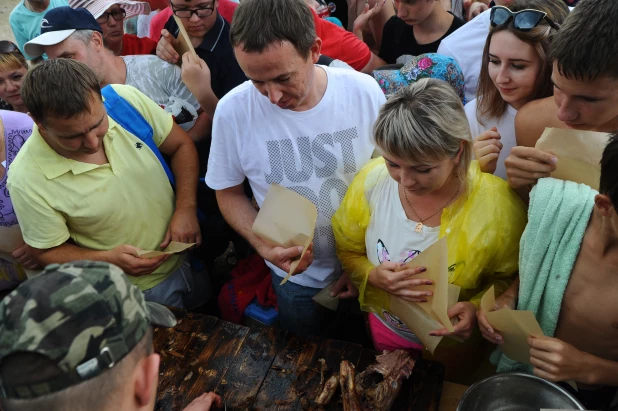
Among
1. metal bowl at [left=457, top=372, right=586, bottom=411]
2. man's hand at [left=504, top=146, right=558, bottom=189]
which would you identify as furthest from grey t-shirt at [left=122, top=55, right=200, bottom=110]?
metal bowl at [left=457, top=372, right=586, bottom=411]

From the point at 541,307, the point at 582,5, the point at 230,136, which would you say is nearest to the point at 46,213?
the point at 230,136

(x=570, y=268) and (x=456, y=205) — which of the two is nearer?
(x=570, y=268)

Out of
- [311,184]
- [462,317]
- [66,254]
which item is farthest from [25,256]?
[462,317]

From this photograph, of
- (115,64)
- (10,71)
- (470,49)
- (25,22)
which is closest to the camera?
(470,49)

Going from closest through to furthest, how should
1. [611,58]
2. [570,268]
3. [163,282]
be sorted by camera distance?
[611,58], [570,268], [163,282]

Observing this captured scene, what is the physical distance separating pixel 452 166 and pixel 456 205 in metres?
0.15

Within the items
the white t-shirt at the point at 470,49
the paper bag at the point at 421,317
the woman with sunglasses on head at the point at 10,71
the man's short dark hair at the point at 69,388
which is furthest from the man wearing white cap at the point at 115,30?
the man's short dark hair at the point at 69,388

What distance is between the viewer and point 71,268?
1.20 metres

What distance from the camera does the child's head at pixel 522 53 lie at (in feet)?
6.90

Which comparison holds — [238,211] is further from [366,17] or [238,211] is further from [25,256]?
[366,17]

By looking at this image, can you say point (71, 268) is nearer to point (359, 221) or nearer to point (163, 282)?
point (359, 221)

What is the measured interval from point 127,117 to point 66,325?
1613 millimetres

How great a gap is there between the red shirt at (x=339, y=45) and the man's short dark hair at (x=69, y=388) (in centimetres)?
240

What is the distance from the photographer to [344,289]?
253 cm
